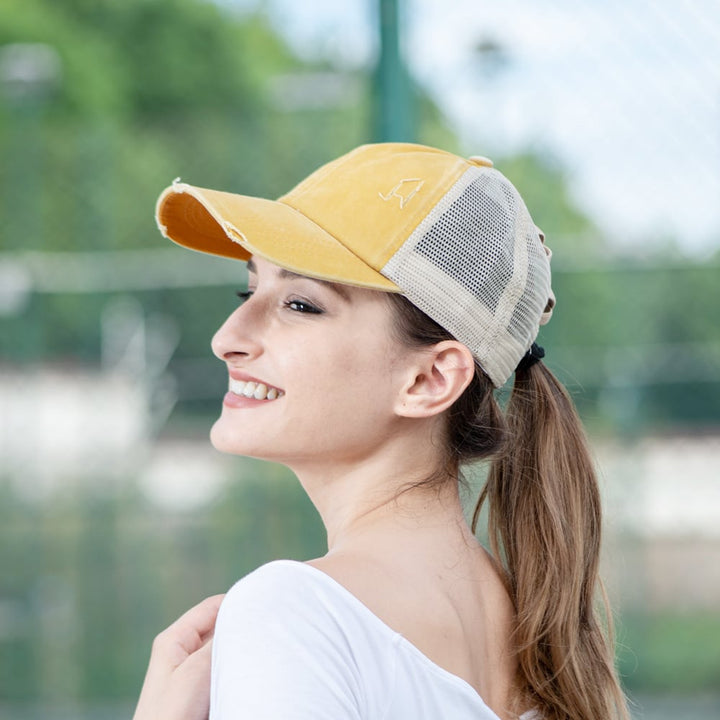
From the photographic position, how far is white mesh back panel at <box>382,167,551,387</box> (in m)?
1.18

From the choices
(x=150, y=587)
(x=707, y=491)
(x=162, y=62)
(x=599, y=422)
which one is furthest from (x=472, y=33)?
(x=162, y=62)

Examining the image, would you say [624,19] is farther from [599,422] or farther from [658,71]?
[599,422]

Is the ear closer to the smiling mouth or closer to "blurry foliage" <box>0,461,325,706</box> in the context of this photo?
the smiling mouth

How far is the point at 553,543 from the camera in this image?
51.2 inches

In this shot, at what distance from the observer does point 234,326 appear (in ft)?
4.01

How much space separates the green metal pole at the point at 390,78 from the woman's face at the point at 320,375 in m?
1.26

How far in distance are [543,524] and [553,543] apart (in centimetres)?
2

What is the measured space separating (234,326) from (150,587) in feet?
12.9

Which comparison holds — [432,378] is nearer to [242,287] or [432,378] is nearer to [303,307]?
[303,307]

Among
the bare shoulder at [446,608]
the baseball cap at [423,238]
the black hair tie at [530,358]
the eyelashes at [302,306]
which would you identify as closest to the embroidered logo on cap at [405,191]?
the baseball cap at [423,238]

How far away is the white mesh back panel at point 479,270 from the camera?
1.18 meters

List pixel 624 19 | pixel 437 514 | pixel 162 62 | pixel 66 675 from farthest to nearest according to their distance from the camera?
1. pixel 162 62
2. pixel 66 675
3. pixel 624 19
4. pixel 437 514

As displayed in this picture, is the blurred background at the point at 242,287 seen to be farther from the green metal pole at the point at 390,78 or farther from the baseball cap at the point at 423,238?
the baseball cap at the point at 423,238

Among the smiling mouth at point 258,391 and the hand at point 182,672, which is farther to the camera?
the smiling mouth at point 258,391
